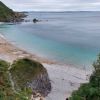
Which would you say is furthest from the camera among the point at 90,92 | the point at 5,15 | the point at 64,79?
the point at 5,15

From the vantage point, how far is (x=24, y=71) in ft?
69.6

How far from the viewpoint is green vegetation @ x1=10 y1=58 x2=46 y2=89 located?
66.5 ft

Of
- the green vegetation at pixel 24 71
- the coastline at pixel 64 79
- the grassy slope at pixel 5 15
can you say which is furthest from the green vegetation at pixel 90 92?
the grassy slope at pixel 5 15

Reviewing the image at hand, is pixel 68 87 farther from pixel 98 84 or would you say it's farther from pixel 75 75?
pixel 98 84

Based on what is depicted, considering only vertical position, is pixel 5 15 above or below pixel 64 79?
above

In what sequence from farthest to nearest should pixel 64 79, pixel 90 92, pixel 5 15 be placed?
pixel 5 15, pixel 64 79, pixel 90 92

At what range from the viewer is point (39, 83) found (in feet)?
70.3

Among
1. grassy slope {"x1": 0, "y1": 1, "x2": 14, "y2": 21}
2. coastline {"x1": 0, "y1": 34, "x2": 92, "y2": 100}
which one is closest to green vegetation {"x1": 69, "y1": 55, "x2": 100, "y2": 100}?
coastline {"x1": 0, "y1": 34, "x2": 92, "y2": 100}

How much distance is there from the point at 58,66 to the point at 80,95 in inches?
644

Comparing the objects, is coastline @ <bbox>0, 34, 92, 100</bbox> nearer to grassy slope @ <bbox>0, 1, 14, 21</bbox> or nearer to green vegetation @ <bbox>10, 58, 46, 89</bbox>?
green vegetation @ <bbox>10, 58, 46, 89</bbox>

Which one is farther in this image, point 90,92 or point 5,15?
point 5,15

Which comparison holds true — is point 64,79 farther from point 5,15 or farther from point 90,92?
point 5,15

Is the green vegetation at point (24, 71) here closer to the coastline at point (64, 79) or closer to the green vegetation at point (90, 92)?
the coastline at point (64, 79)

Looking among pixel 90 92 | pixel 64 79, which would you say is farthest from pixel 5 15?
pixel 90 92
